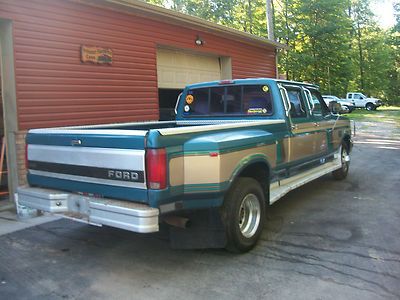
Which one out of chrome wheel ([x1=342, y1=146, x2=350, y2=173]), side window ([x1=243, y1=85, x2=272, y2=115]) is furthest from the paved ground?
chrome wheel ([x1=342, y1=146, x2=350, y2=173])

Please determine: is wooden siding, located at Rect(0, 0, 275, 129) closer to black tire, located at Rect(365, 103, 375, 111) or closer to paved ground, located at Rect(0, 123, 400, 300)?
paved ground, located at Rect(0, 123, 400, 300)

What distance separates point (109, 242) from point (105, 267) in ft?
2.47

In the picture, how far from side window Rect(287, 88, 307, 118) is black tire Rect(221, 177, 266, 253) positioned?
1.66 metres

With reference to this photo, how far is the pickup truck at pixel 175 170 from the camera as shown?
376 cm

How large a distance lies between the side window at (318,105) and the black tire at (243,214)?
2564mm

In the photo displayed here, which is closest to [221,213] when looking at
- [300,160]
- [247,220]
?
[247,220]

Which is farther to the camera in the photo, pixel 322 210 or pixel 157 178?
pixel 322 210

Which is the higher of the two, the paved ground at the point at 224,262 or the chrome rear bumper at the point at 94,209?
the chrome rear bumper at the point at 94,209

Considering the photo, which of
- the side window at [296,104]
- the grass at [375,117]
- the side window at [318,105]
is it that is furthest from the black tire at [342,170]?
the grass at [375,117]

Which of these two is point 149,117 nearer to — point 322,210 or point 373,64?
point 322,210

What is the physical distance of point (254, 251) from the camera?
4730 millimetres

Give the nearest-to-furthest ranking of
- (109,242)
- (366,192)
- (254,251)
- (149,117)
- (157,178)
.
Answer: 1. (157,178)
2. (254,251)
3. (109,242)
4. (366,192)
5. (149,117)

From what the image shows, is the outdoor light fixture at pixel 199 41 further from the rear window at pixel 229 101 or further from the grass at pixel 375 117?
the grass at pixel 375 117

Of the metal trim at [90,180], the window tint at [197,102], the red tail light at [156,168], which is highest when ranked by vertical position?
the window tint at [197,102]
